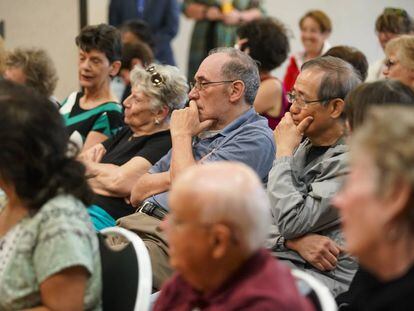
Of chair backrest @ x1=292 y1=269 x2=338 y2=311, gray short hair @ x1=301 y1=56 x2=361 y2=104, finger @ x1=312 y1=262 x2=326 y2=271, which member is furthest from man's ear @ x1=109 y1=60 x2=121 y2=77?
A: chair backrest @ x1=292 y1=269 x2=338 y2=311

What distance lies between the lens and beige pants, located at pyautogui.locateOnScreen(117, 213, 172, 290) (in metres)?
2.65

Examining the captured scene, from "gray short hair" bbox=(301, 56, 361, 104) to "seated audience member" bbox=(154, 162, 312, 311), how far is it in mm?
1236

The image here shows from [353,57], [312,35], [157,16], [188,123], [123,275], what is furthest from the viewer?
[157,16]

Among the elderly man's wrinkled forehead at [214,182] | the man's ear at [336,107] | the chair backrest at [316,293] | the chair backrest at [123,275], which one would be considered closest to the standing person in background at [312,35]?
the man's ear at [336,107]

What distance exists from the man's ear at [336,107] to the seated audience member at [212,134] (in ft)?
0.97

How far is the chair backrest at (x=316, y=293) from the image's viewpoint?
1.68 m

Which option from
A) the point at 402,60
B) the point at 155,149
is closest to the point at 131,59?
the point at 155,149

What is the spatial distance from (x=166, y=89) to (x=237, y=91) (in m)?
0.49

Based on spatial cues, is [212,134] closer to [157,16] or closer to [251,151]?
[251,151]

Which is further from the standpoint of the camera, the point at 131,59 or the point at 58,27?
the point at 58,27

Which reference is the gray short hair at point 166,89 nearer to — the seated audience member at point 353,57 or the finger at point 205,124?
the finger at point 205,124

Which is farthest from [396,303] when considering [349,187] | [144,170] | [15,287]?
[144,170]

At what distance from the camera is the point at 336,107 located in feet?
8.89

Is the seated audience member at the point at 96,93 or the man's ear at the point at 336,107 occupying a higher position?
the man's ear at the point at 336,107
